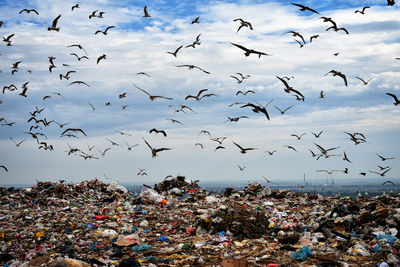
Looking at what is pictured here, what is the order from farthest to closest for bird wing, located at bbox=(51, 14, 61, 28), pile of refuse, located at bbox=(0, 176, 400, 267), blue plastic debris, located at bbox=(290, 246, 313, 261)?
bird wing, located at bbox=(51, 14, 61, 28) → pile of refuse, located at bbox=(0, 176, 400, 267) → blue plastic debris, located at bbox=(290, 246, 313, 261)

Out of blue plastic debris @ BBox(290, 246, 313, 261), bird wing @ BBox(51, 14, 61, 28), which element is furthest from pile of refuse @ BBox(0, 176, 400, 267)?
bird wing @ BBox(51, 14, 61, 28)

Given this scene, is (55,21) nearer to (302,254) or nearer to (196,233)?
(196,233)

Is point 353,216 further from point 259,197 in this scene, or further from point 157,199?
Answer: point 157,199

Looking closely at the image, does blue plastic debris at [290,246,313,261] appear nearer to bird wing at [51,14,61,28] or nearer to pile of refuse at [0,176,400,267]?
pile of refuse at [0,176,400,267]

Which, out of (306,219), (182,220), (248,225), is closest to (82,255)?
(182,220)

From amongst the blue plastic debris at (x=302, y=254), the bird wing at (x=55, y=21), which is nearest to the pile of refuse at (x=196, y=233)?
the blue plastic debris at (x=302, y=254)

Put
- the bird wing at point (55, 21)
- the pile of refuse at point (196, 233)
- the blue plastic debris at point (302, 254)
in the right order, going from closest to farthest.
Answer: the blue plastic debris at point (302, 254) < the pile of refuse at point (196, 233) < the bird wing at point (55, 21)

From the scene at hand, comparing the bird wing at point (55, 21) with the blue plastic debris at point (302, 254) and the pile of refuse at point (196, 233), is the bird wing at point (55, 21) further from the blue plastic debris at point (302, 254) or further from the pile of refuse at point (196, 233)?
the blue plastic debris at point (302, 254)
